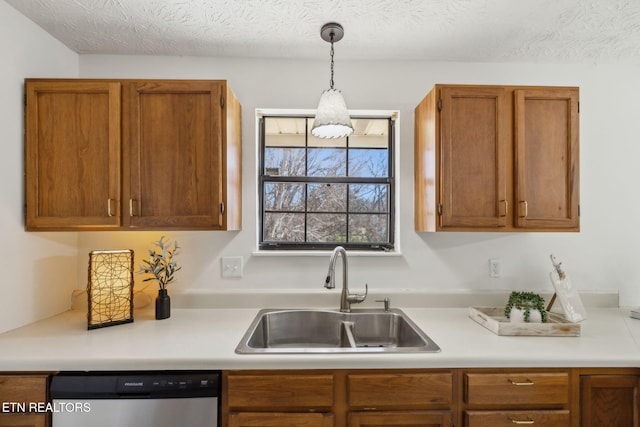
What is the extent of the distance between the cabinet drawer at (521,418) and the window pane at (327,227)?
3.76ft

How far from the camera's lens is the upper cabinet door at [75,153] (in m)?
1.54

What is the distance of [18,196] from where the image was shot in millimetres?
1532

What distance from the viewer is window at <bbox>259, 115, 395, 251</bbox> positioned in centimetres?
209

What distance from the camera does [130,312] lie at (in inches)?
64.4

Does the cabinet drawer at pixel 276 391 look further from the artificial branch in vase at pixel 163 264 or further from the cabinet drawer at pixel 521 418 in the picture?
the artificial branch in vase at pixel 163 264

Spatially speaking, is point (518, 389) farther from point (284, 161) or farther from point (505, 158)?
point (284, 161)

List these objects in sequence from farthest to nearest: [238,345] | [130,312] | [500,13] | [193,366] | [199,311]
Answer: [199,311], [130,312], [500,13], [238,345], [193,366]

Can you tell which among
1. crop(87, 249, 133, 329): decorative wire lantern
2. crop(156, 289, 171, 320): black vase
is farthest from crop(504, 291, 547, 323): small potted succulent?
crop(87, 249, 133, 329): decorative wire lantern

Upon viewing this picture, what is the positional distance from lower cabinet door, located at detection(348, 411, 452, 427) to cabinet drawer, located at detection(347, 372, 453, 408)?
0.03 metres

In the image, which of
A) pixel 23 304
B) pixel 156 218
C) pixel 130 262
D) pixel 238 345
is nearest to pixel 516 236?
pixel 238 345

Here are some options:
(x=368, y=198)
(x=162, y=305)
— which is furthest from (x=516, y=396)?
(x=162, y=305)

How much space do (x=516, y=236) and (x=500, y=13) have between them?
120 centimetres

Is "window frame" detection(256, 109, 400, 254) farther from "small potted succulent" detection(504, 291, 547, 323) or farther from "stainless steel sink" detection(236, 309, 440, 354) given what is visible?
"small potted succulent" detection(504, 291, 547, 323)

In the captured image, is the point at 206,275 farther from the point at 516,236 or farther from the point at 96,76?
the point at 516,236
